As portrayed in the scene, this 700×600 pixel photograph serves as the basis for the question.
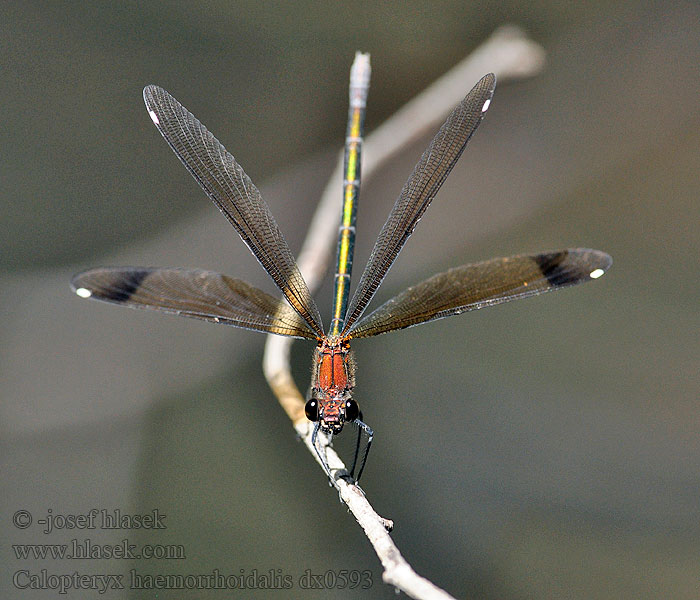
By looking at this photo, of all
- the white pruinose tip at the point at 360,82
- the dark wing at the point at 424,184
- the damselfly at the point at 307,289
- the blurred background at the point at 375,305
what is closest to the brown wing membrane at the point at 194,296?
the damselfly at the point at 307,289

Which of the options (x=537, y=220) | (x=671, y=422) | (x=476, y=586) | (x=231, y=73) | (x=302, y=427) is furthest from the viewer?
(x=231, y=73)

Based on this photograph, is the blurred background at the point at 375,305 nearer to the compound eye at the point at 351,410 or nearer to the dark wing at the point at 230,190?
the dark wing at the point at 230,190

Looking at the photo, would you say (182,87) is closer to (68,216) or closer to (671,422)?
(68,216)

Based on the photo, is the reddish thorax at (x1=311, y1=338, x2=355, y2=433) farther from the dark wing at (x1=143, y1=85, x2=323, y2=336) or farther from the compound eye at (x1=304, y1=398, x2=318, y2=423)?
the dark wing at (x1=143, y1=85, x2=323, y2=336)

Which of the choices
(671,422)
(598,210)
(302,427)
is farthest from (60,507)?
(598,210)

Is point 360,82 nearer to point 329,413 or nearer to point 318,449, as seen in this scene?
point 329,413
